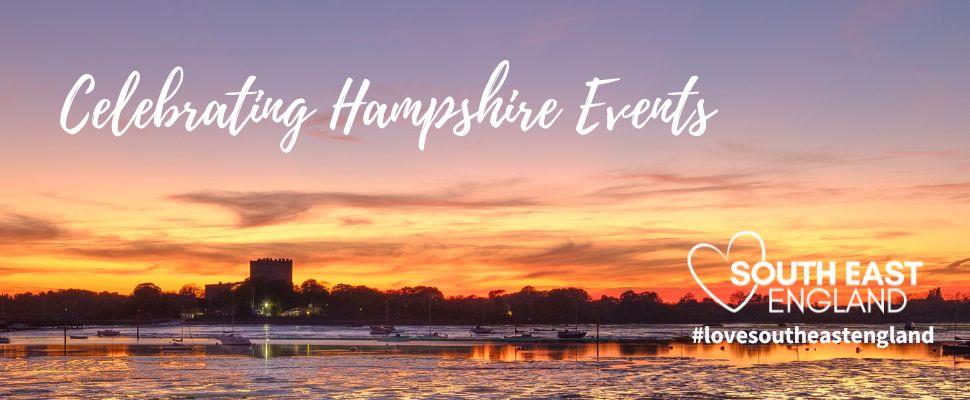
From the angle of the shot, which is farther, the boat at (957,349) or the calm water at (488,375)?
the boat at (957,349)

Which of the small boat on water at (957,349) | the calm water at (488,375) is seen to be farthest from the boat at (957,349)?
the calm water at (488,375)

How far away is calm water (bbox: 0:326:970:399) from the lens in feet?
169

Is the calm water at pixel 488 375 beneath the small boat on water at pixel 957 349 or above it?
above

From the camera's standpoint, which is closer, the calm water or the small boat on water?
the calm water

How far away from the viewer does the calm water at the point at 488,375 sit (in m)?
51.5

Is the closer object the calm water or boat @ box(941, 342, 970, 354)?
the calm water

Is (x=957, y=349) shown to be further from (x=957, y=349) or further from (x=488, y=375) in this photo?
(x=488, y=375)

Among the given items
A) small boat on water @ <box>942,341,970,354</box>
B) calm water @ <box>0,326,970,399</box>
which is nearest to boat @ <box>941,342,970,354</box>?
small boat on water @ <box>942,341,970,354</box>

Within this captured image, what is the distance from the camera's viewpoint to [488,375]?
6322 cm

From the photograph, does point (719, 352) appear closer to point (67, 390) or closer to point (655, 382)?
point (655, 382)

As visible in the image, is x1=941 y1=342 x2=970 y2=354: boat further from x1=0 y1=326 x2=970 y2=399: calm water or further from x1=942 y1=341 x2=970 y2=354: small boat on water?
x1=0 y1=326 x2=970 y2=399: calm water

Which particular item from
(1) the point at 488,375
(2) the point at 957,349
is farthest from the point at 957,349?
(1) the point at 488,375

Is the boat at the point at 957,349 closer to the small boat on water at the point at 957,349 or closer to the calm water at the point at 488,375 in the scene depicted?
the small boat on water at the point at 957,349

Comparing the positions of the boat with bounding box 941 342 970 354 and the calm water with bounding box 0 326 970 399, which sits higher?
the calm water with bounding box 0 326 970 399
